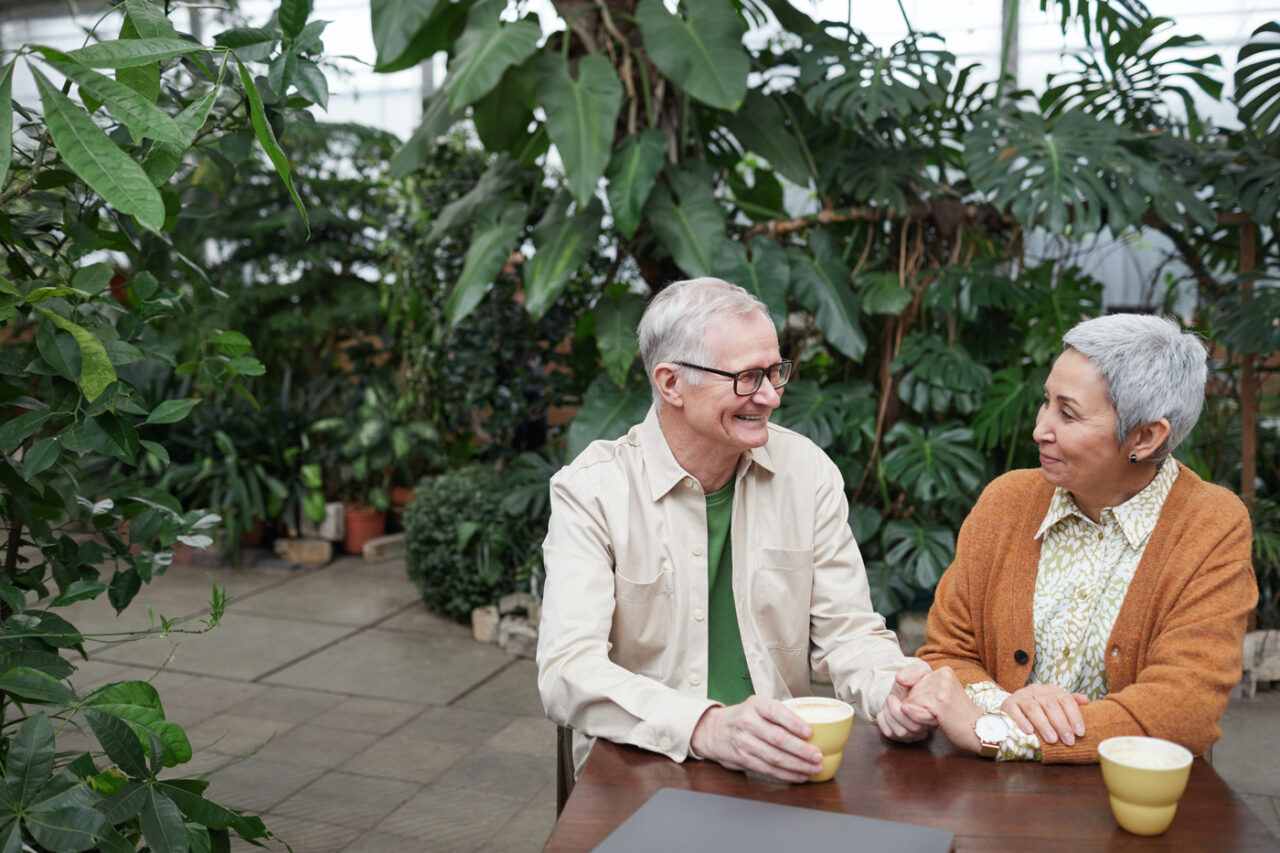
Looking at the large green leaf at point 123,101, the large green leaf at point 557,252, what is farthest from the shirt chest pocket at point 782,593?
the large green leaf at point 557,252

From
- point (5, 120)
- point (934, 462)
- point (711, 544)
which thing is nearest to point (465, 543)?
point (934, 462)

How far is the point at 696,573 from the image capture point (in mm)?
1683

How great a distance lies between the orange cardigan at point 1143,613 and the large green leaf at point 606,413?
193 cm

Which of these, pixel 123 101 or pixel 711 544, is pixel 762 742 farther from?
pixel 123 101

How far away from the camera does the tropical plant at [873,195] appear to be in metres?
3.23

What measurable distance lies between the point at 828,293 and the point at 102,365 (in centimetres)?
240

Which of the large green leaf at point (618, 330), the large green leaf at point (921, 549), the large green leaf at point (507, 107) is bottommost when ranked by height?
the large green leaf at point (921, 549)

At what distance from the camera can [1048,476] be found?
155cm

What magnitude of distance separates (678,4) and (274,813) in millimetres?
2798

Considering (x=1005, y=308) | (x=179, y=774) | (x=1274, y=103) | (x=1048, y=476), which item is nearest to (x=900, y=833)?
(x=1048, y=476)

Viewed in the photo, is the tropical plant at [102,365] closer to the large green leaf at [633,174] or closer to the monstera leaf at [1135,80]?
the large green leaf at [633,174]

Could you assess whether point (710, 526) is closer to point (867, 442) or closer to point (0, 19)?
point (867, 442)

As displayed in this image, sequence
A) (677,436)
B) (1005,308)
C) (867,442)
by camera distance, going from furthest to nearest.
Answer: (867,442)
(1005,308)
(677,436)

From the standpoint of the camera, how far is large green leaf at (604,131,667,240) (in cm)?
335
